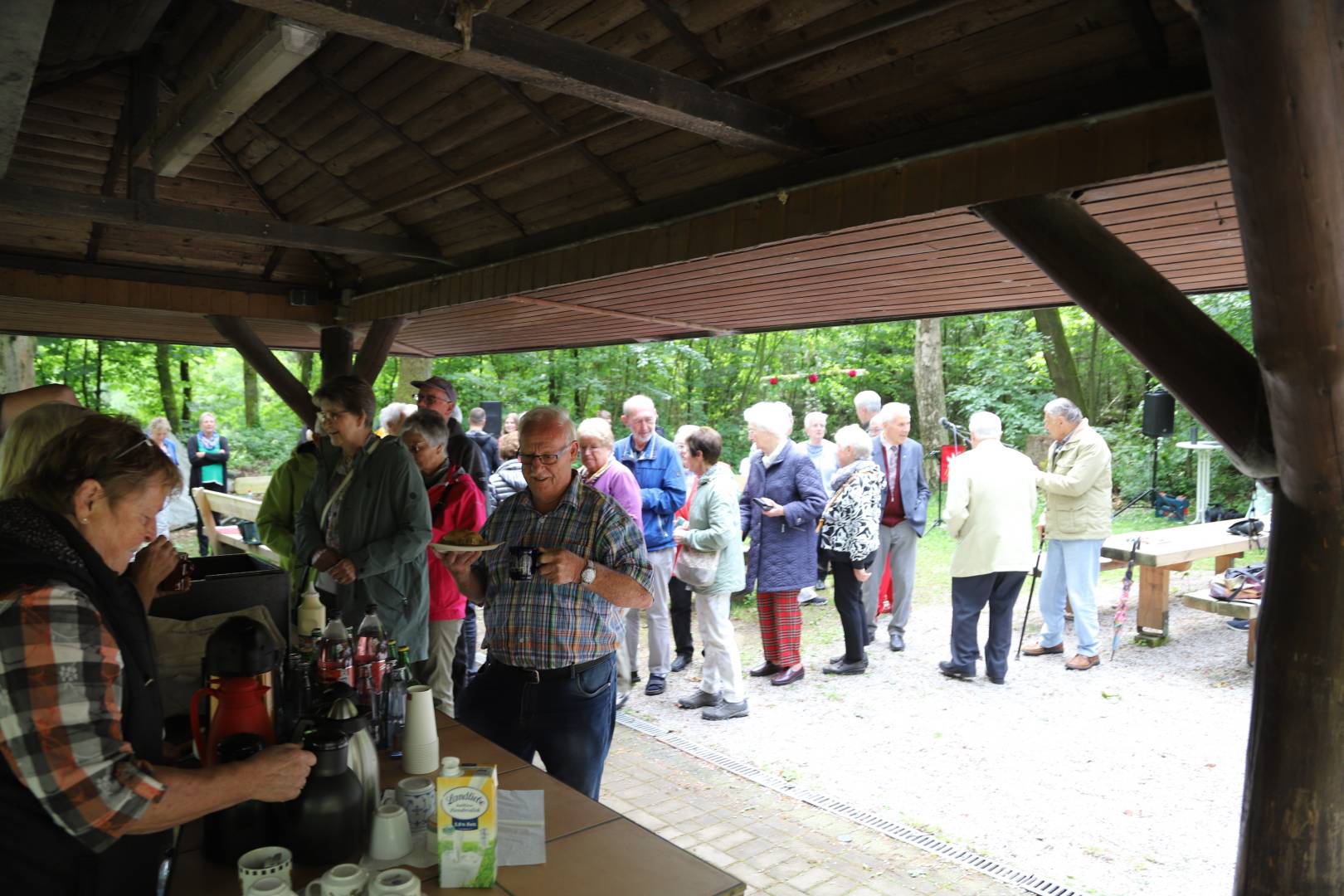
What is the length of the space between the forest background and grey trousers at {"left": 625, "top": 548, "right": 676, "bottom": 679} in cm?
1027

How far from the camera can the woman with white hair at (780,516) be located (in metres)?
6.04

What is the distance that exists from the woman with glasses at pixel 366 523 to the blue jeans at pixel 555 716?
1.13m

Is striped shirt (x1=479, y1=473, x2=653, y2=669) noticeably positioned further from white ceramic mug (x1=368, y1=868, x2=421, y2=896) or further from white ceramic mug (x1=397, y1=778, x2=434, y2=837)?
white ceramic mug (x1=368, y1=868, x2=421, y2=896)

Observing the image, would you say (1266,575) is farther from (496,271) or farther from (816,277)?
(496,271)

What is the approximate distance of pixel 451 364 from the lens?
18.8m

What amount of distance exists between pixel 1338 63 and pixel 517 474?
495 cm

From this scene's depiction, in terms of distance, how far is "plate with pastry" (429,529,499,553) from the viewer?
291 centimetres

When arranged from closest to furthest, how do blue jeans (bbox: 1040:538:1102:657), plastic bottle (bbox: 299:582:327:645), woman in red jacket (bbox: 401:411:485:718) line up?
plastic bottle (bbox: 299:582:327:645), woman in red jacket (bbox: 401:411:485:718), blue jeans (bbox: 1040:538:1102:657)

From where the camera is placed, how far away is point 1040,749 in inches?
203

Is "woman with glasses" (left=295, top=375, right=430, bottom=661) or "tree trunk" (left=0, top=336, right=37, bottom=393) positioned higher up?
"tree trunk" (left=0, top=336, right=37, bottom=393)

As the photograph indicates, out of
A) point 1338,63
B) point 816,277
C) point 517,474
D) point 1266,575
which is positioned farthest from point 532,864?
point 517,474

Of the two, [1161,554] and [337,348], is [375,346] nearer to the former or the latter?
[337,348]

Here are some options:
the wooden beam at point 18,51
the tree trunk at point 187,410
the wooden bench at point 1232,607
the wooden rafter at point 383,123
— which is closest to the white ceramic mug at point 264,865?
the wooden beam at point 18,51

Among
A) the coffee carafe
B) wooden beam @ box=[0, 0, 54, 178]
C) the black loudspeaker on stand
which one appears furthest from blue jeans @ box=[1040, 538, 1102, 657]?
wooden beam @ box=[0, 0, 54, 178]
